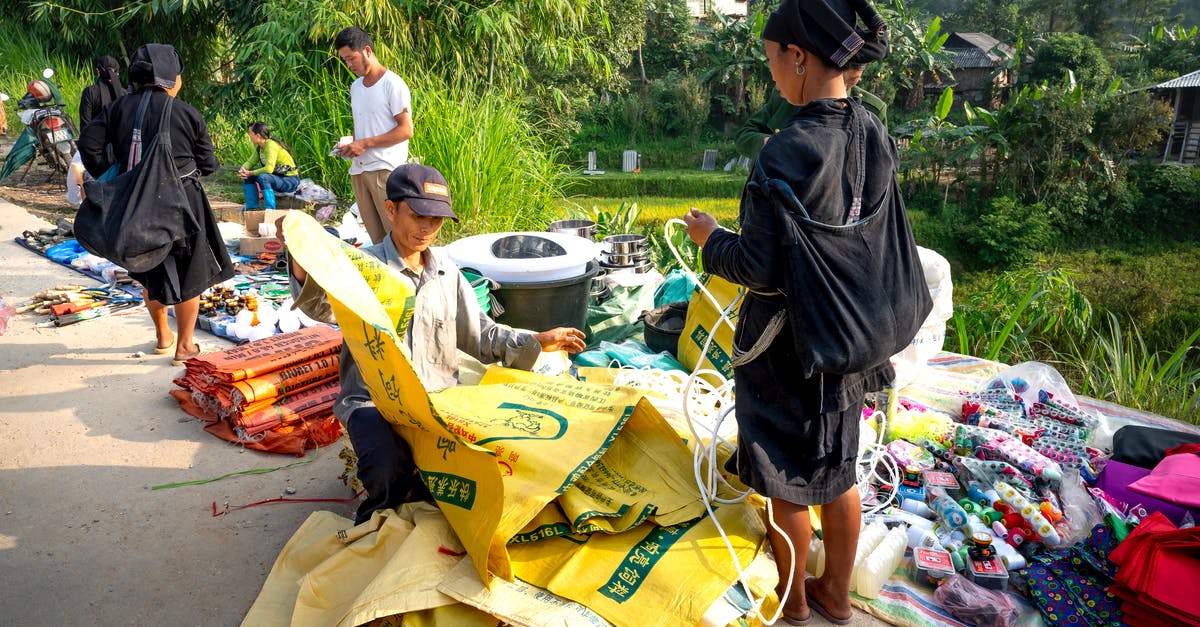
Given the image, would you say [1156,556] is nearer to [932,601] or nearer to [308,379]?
[932,601]

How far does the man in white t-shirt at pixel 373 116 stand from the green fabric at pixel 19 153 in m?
7.51

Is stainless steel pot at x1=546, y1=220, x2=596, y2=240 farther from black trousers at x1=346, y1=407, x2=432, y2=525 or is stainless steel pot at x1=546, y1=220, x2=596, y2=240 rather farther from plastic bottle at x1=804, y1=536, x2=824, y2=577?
plastic bottle at x1=804, y1=536, x2=824, y2=577

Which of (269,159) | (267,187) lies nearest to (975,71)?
(269,159)

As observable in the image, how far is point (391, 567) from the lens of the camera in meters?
2.13

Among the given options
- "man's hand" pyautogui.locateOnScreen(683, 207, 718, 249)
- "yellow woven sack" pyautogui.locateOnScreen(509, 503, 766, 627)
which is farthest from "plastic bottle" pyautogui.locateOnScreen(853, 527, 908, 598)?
"man's hand" pyautogui.locateOnScreen(683, 207, 718, 249)

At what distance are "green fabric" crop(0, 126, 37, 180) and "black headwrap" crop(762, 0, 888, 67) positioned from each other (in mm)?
11269

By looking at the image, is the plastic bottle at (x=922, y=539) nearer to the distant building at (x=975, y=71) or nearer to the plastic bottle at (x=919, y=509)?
the plastic bottle at (x=919, y=509)

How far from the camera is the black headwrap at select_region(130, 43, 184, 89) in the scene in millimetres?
3871

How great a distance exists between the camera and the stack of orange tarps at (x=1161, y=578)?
2.12 meters

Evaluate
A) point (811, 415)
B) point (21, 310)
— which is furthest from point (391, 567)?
Result: point (21, 310)

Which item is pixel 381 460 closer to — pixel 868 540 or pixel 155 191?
pixel 868 540

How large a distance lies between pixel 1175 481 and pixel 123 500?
3.97m

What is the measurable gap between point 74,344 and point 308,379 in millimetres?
2036

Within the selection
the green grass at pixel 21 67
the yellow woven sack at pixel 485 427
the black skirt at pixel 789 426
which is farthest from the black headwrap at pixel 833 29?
the green grass at pixel 21 67
